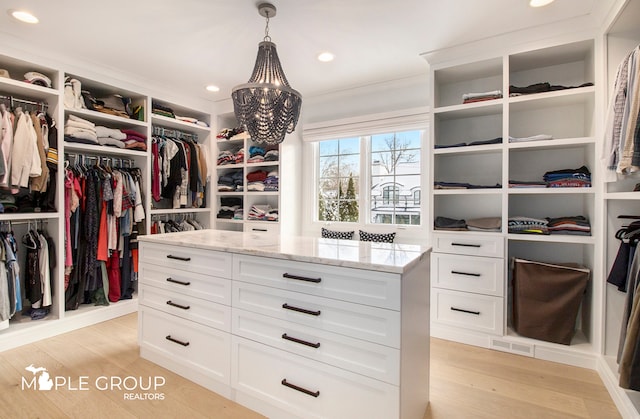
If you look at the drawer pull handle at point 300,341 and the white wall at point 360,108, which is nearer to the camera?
the drawer pull handle at point 300,341

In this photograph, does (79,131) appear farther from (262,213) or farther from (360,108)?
(360,108)

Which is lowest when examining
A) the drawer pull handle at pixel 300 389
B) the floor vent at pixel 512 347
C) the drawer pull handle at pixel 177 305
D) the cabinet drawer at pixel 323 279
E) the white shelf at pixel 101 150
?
the floor vent at pixel 512 347

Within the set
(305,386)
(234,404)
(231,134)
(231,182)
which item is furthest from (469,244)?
(231,134)

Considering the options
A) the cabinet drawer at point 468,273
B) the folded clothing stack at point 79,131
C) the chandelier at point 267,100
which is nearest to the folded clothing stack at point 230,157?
the folded clothing stack at point 79,131

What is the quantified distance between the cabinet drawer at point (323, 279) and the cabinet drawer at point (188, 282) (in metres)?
0.15

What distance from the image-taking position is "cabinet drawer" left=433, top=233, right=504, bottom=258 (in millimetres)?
2500

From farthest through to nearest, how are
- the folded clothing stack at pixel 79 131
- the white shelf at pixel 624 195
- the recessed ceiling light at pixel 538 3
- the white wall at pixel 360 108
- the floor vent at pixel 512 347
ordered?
the white wall at pixel 360 108
the folded clothing stack at pixel 79 131
the floor vent at pixel 512 347
the recessed ceiling light at pixel 538 3
the white shelf at pixel 624 195

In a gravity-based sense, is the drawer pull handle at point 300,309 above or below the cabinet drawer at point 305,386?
above

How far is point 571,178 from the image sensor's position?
7.58 feet

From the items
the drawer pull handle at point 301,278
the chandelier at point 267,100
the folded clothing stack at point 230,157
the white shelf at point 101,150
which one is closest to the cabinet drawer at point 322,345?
the drawer pull handle at point 301,278

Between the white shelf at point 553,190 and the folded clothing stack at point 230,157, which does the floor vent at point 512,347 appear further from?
the folded clothing stack at point 230,157

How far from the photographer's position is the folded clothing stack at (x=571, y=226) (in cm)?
229

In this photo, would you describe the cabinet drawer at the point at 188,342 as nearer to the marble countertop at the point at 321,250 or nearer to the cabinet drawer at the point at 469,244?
the marble countertop at the point at 321,250

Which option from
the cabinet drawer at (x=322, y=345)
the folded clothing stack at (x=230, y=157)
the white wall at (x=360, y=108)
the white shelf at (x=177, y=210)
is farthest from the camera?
the folded clothing stack at (x=230, y=157)
